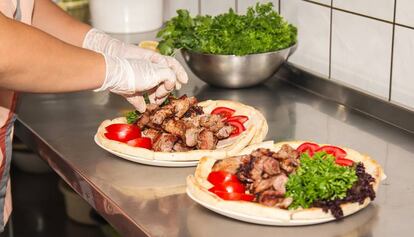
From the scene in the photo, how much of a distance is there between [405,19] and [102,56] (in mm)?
723

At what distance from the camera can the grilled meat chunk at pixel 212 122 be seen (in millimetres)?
1733

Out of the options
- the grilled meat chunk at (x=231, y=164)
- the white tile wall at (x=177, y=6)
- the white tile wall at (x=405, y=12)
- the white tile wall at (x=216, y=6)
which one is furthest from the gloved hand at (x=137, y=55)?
the white tile wall at (x=177, y=6)

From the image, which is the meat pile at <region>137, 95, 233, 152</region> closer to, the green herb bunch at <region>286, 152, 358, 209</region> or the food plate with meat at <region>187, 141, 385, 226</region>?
the food plate with meat at <region>187, 141, 385, 226</region>

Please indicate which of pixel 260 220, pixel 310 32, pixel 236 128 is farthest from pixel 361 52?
pixel 260 220

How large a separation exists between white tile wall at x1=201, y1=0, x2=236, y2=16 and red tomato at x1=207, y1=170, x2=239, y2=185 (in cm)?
114

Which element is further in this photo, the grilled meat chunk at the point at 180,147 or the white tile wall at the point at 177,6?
the white tile wall at the point at 177,6

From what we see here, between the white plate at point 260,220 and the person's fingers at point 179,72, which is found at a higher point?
the person's fingers at point 179,72

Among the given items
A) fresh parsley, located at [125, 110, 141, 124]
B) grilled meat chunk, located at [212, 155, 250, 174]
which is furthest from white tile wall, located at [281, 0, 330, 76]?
grilled meat chunk, located at [212, 155, 250, 174]

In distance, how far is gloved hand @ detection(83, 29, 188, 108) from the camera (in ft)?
6.01

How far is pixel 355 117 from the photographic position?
1.96 m

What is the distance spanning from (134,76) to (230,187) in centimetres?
40

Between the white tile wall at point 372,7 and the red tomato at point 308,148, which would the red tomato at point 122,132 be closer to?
the red tomato at point 308,148

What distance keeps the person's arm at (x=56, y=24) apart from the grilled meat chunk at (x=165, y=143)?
48cm

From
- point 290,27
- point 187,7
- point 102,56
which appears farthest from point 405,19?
point 187,7
